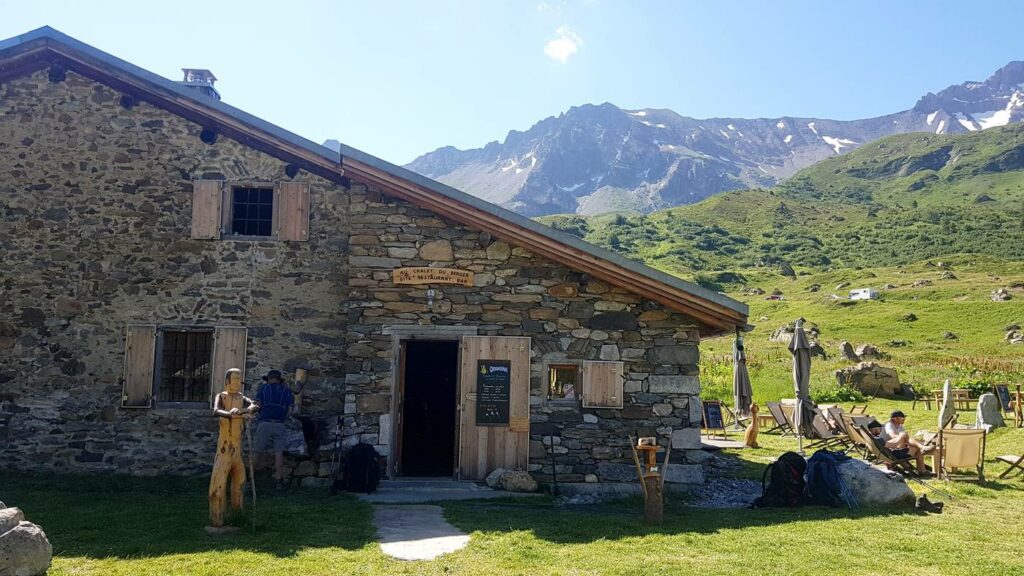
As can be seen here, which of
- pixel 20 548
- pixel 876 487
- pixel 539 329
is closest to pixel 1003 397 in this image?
pixel 876 487

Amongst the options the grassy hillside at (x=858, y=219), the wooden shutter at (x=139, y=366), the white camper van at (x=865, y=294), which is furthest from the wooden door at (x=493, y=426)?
the grassy hillside at (x=858, y=219)

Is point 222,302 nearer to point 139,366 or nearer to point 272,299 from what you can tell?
point 272,299

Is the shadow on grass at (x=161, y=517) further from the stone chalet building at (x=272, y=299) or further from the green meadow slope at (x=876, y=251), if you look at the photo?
the green meadow slope at (x=876, y=251)

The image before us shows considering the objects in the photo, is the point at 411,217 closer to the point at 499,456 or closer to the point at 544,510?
the point at 499,456

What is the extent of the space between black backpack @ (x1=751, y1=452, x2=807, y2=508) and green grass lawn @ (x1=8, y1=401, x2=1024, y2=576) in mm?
236

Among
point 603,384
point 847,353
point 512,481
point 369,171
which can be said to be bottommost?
point 512,481

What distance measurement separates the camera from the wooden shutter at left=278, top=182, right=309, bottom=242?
9.92 meters

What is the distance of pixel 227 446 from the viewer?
6531 millimetres

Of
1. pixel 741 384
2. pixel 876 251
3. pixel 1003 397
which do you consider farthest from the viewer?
pixel 876 251

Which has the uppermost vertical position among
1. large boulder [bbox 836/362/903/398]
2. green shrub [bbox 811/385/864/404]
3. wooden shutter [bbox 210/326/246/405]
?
wooden shutter [bbox 210/326/246/405]

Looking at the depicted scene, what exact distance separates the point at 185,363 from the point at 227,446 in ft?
13.0

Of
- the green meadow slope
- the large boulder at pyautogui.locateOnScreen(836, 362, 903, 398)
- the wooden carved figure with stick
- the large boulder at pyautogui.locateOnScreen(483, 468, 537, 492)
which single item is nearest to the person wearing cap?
the wooden carved figure with stick

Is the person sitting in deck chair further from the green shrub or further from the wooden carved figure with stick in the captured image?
the green shrub

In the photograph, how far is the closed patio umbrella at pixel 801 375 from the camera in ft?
43.4
